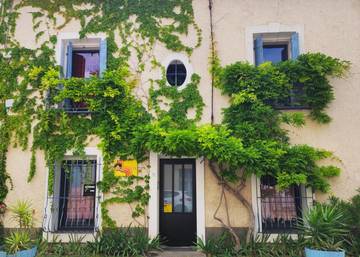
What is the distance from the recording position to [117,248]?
609cm

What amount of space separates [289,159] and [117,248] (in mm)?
3967

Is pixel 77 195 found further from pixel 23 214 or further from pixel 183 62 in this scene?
pixel 183 62

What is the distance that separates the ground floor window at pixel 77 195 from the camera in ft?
22.9

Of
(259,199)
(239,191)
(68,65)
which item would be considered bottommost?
(259,199)

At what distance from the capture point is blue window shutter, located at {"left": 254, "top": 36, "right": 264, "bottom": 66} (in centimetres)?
718

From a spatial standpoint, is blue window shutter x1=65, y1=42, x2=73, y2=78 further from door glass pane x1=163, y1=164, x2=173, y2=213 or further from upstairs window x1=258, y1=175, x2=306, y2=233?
upstairs window x1=258, y1=175, x2=306, y2=233

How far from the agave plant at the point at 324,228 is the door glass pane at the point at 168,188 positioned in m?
2.93

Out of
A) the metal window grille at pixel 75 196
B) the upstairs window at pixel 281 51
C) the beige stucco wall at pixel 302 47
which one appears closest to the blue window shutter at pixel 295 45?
the upstairs window at pixel 281 51

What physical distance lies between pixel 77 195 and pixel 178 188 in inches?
94.6

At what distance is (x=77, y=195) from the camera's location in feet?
23.3

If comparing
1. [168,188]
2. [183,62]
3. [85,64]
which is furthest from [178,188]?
[85,64]

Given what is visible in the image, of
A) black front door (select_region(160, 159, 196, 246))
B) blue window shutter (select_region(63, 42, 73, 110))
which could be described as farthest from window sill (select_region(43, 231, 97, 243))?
blue window shutter (select_region(63, 42, 73, 110))

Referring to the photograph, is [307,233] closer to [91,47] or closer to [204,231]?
[204,231]

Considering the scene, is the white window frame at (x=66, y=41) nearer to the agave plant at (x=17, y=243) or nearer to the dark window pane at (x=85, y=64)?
the dark window pane at (x=85, y=64)
